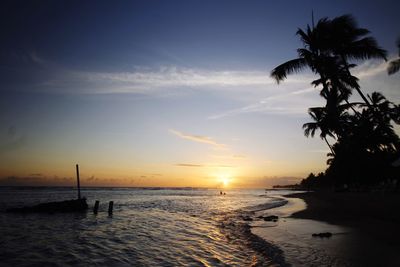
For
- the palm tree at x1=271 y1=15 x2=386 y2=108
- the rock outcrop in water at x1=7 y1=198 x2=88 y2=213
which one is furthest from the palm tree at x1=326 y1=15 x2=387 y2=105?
the rock outcrop in water at x1=7 y1=198 x2=88 y2=213

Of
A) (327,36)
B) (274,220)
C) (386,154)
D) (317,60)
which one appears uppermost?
(327,36)

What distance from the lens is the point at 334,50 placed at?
55.7 ft

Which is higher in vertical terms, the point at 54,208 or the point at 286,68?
the point at 286,68

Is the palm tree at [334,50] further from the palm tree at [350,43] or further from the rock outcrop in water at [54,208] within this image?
the rock outcrop in water at [54,208]

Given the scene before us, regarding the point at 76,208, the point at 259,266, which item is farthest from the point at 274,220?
the point at 76,208

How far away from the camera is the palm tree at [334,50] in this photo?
52.8 ft

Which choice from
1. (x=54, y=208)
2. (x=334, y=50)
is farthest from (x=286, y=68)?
(x=54, y=208)

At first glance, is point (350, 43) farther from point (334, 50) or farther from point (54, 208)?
point (54, 208)

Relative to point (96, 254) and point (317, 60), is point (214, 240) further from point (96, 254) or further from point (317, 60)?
point (317, 60)

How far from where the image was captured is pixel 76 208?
3319cm

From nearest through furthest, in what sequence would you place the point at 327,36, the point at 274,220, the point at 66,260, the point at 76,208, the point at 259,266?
the point at 259,266, the point at 66,260, the point at 327,36, the point at 274,220, the point at 76,208

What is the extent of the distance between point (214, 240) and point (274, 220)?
30.2ft

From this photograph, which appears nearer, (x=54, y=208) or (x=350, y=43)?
(x=350, y=43)

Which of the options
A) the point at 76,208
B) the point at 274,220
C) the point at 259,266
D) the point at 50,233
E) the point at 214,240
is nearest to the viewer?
the point at 259,266
